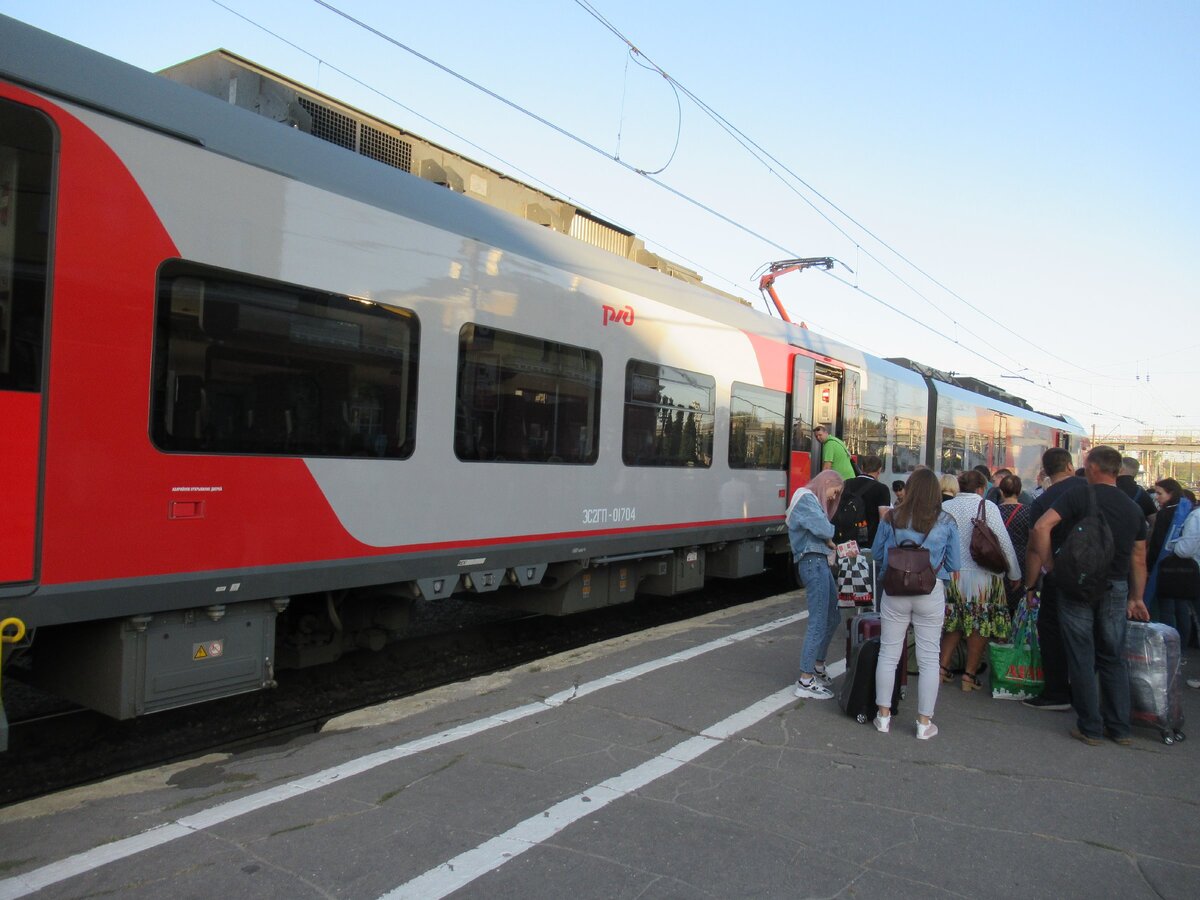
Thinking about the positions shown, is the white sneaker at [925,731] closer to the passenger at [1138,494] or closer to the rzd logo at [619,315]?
the passenger at [1138,494]

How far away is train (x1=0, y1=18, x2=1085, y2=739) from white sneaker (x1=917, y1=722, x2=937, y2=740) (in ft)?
9.10

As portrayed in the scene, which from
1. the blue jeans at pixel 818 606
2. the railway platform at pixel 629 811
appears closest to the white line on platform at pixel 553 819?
the railway platform at pixel 629 811

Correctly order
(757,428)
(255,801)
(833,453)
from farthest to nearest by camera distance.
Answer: (757,428) → (833,453) → (255,801)

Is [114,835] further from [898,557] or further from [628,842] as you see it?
[898,557]

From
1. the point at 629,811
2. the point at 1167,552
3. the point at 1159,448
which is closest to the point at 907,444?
the point at 1167,552

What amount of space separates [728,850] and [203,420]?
3049mm

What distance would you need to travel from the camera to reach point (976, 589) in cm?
565

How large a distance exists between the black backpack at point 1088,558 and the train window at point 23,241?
5141 mm

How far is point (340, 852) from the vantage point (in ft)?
10.5

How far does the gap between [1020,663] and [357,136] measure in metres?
5.59

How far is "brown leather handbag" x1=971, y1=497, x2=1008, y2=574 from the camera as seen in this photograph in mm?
5482

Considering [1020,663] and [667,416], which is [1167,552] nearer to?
[1020,663]

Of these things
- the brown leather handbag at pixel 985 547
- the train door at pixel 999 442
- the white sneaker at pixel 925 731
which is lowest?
the white sneaker at pixel 925 731

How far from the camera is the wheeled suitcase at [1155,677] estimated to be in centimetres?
489
